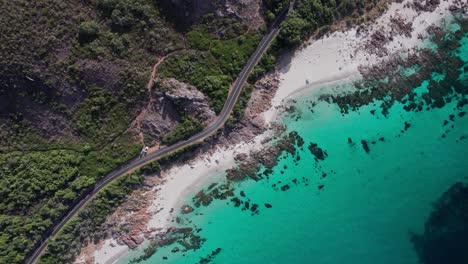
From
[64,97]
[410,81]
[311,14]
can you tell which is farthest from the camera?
[410,81]

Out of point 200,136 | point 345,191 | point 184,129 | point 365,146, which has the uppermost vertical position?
point 184,129

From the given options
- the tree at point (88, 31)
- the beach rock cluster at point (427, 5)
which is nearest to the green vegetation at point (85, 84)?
the tree at point (88, 31)

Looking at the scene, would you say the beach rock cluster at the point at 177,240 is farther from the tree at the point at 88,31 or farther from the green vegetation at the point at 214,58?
the tree at the point at 88,31

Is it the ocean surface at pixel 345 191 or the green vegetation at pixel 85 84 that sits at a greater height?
the green vegetation at pixel 85 84

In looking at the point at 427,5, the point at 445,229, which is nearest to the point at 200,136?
the point at 445,229

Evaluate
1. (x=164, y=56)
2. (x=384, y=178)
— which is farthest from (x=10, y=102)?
(x=384, y=178)

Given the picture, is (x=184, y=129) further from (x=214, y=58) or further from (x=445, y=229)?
(x=445, y=229)

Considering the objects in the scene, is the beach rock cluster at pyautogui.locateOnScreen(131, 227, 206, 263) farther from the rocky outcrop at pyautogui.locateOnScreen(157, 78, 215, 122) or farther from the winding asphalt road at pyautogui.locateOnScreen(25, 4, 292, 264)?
the rocky outcrop at pyautogui.locateOnScreen(157, 78, 215, 122)
